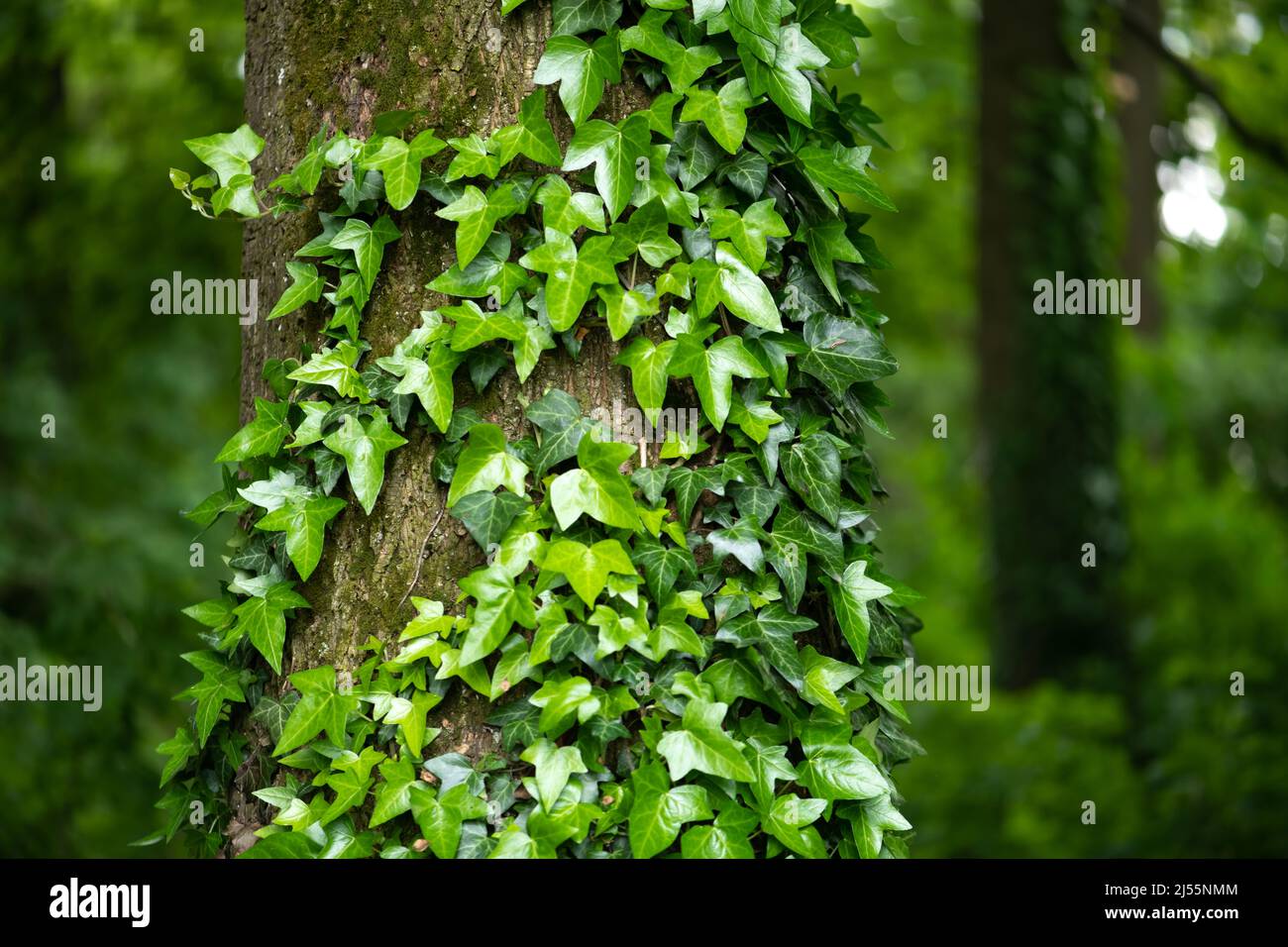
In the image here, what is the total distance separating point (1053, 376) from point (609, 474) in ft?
21.0

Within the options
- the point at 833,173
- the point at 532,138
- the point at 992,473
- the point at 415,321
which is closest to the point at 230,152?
the point at 415,321

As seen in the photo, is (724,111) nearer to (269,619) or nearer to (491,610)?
(491,610)

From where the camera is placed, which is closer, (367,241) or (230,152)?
(367,241)

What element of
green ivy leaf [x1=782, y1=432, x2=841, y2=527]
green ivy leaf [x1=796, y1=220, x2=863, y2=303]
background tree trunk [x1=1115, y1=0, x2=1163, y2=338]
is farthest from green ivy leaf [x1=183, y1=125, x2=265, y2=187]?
background tree trunk [x1=1115, y1=0, x2=1163, y2=338]

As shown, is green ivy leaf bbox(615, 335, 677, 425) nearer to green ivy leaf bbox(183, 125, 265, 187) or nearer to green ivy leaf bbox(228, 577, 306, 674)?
green ivy leaf bbox(228, 577, 306, 674)

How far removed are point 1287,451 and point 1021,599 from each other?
9.97 m

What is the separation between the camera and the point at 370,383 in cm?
191

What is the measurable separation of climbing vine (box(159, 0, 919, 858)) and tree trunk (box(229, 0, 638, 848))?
36mm

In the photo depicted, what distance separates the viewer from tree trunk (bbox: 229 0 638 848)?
75.3 inches

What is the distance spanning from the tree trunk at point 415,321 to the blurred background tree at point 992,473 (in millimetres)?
3480

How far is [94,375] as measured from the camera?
25.7 ft
